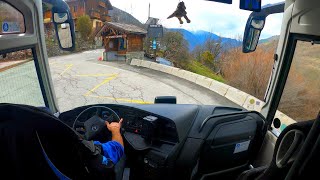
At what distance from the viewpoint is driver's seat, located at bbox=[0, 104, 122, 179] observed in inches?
46.6

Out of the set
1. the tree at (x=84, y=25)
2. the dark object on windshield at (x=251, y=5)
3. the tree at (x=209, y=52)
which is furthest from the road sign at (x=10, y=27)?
the tree at (x=84, y=25)

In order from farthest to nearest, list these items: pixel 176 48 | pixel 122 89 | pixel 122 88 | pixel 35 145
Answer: pixel 176 48 < pixel 122 88 < pixel 122 89 < pixel 35 145

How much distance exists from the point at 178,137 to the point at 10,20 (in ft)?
6.44

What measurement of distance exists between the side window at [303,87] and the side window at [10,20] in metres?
2.70

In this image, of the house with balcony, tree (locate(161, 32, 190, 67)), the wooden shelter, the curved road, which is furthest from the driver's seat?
the house with balcony

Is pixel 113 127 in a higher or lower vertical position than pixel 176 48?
lower

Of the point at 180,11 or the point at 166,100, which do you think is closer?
the point at 180,11

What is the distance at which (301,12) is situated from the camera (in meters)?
2.22

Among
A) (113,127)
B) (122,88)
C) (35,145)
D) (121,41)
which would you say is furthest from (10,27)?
(121,41)

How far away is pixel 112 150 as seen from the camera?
205 cm

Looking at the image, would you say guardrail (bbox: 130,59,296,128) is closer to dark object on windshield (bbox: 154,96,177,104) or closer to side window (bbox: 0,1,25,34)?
dark object on windshield (bbox: 154,96,177,104)

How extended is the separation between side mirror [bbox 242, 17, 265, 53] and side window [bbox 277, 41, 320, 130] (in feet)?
1.26

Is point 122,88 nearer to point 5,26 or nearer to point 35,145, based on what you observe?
point 5,26

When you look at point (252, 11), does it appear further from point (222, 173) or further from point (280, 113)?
point (222, 173)
